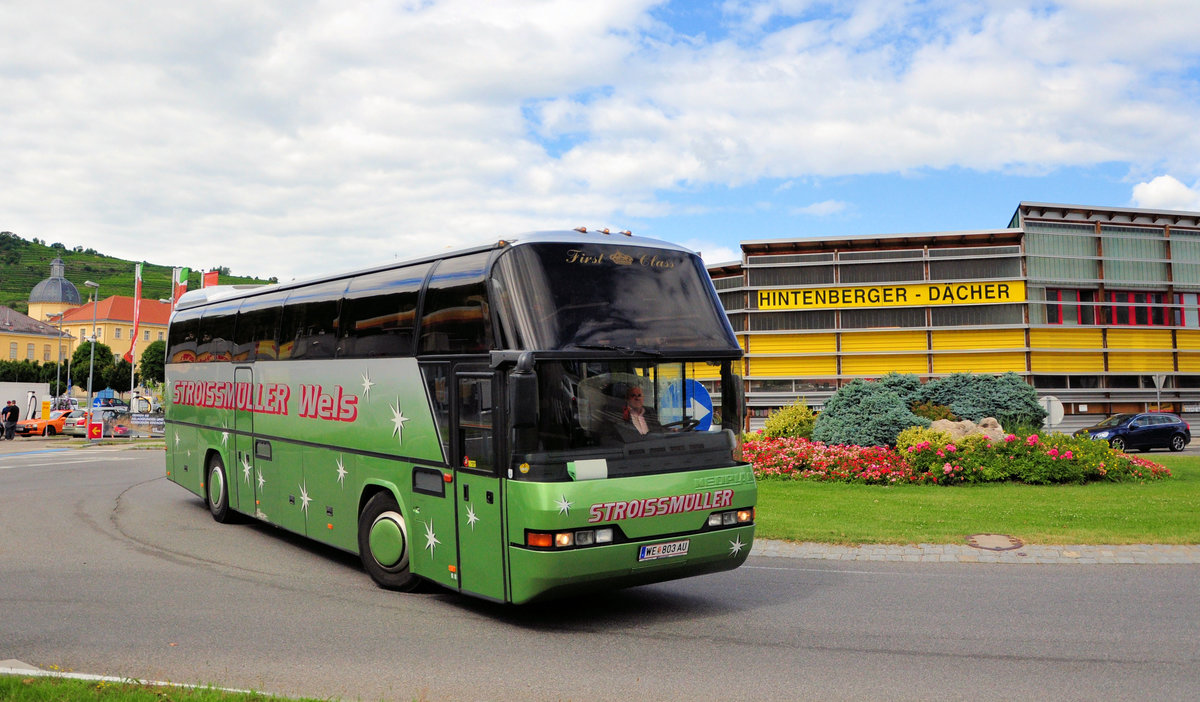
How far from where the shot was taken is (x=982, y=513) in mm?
13438

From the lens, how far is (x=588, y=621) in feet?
25.4

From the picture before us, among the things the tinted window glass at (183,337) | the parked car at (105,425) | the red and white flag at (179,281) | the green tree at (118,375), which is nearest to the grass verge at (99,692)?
the tinted window glass at (183,337)

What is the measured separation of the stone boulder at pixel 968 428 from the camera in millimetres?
18641

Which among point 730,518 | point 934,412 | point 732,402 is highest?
point 732,402

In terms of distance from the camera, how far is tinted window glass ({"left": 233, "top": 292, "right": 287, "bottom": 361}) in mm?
11566

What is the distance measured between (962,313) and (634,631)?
2426cm

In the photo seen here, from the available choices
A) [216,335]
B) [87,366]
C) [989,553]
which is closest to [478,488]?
[989,553]

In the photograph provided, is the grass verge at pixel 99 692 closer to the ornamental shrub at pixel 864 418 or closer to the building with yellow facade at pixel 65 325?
the ornamental shrub at pixel 864 418

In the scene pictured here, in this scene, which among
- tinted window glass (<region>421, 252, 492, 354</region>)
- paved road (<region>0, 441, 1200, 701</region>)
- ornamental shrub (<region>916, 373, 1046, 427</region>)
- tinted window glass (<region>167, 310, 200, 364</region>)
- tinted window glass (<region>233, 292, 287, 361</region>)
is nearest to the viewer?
paved road (<region>0, 441, 1200, 701</region>)

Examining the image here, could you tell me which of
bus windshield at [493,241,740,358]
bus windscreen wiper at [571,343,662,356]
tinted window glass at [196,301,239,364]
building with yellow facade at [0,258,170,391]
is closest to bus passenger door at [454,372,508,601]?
bus windshield at [493,241,740,358]

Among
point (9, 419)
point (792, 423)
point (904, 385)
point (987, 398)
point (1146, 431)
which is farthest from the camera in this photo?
point (9, 419)

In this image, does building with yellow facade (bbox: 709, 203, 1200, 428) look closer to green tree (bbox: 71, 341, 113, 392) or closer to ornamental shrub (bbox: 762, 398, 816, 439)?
ornamental shrub (bbox: 762, 398, 816, 439)

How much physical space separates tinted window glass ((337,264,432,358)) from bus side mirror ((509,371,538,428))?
2113 millimetres

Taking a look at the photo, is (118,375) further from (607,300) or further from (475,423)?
(607,300)
